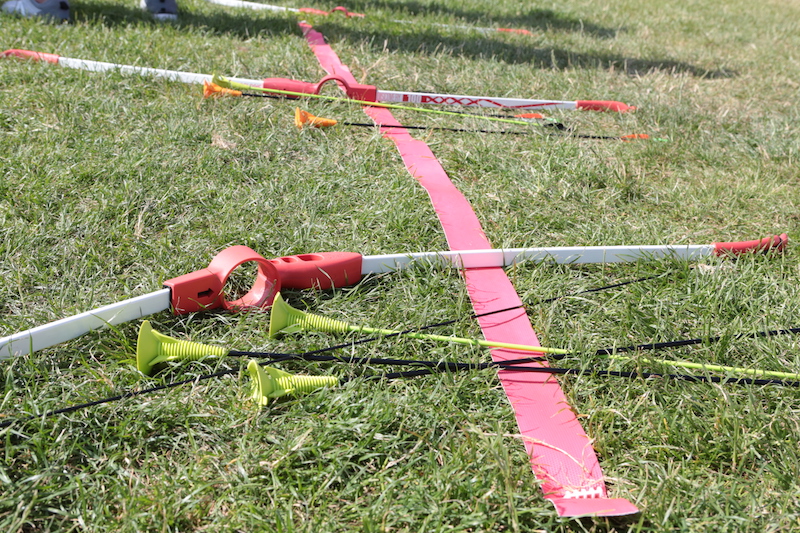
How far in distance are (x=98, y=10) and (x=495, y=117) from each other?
3.62 metres

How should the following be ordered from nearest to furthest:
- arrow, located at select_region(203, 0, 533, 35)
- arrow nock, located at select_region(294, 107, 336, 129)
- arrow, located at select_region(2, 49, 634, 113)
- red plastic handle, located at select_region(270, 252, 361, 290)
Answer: red plastic handle, located at select_region(270, 252, 361, 290) → arrow nock, located at select_region(294, 107, 336, 129) → arrow, located at select_region(2, 49, 634, 113) → arrow, located at select_region(203, 0, 533, 35)

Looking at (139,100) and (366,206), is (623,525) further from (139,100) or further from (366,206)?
(139,100)

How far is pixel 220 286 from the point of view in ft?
6.86

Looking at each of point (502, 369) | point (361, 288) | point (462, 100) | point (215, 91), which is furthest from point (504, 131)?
point (502, 369)

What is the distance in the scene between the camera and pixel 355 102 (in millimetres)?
3994

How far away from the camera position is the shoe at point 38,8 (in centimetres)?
485

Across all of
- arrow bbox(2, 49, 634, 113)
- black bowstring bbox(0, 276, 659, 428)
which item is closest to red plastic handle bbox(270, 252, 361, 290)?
black bowstring bbox(0, 276, 659, 428)

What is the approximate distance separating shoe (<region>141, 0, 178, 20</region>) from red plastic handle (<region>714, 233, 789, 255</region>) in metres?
4.62

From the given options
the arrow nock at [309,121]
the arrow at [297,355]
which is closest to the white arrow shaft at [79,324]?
the arrow at [297,355]

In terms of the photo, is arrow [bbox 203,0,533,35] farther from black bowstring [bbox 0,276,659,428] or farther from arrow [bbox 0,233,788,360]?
black bowstring [bbox 0,276,659,428]

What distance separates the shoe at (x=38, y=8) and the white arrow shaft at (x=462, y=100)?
2.73 meters

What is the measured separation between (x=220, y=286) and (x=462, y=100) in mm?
2498

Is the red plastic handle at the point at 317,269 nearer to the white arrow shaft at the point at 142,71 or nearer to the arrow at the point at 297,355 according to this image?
the arrow at the point at 297,355

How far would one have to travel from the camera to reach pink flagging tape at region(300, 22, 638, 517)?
159cm
